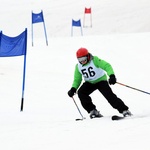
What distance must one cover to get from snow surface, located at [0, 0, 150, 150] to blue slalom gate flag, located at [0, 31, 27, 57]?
1130 mm

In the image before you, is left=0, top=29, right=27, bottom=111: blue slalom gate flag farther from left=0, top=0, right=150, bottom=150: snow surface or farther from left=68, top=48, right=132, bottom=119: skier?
left=68, top=48, right=132, bottom=119: skier

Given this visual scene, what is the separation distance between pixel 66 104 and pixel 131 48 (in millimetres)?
7649

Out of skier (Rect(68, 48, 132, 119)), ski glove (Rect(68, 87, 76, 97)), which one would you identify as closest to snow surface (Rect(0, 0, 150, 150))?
skier (Rect(68, 48, 132, 119))

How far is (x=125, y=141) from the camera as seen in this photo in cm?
371

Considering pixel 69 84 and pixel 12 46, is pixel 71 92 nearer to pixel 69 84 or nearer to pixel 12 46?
pixel 12 46

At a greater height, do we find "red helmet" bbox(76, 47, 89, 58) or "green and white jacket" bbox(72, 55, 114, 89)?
"red helmet" bbox(76, 47, 89, 58)

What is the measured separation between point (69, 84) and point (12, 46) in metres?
3.36

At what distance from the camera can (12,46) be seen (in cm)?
791

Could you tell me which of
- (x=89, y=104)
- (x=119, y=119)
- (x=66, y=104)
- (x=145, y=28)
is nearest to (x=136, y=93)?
(x=66, y=104)

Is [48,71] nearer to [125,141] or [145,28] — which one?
[125,141]

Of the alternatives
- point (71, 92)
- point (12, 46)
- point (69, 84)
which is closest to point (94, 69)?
point (71, 92)

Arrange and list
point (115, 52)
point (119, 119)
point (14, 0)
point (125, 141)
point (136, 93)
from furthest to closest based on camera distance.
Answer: point (14, 0) → point (115, 52) → point (136, 93) → point (119, 119) → point (125, 141)

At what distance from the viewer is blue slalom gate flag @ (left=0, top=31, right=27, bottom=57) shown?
25.8 ft

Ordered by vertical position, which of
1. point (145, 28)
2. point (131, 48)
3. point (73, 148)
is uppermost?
point (145, 28)
